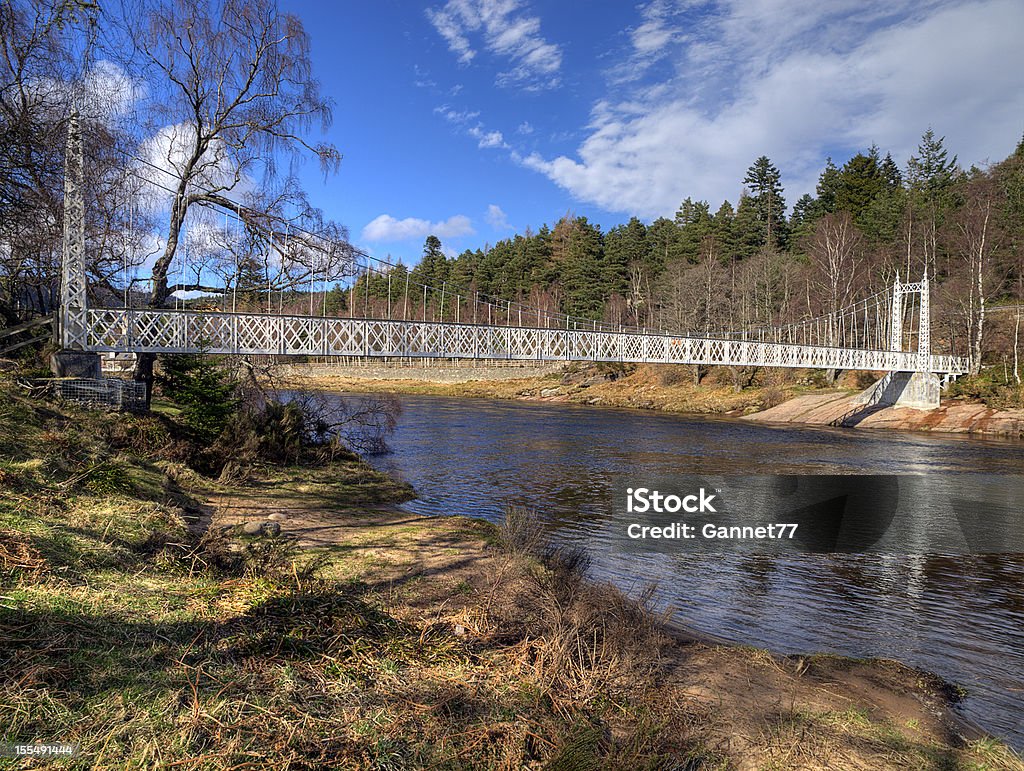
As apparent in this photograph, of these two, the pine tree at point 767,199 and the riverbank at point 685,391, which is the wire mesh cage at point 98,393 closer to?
the riverbank at point 685,391

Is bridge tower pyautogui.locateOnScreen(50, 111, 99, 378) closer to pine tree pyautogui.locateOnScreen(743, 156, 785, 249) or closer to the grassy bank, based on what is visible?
the grassy bank

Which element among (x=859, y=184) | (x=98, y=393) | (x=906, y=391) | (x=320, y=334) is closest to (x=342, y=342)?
(x=320, y=334)

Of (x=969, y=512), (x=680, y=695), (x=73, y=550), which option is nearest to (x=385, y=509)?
(x=73, y=550)

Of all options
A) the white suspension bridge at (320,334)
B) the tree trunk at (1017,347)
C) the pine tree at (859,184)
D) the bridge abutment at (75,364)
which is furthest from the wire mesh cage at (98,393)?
the pine tree at (859,184)

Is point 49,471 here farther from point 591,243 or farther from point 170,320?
point 591,243

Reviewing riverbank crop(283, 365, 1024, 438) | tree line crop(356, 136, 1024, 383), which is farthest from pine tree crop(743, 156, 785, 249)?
riverbank crop(283, 365, 1024, 438)

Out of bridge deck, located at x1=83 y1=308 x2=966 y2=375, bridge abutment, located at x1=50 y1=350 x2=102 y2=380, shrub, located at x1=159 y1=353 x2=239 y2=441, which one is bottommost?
shrub, located at x1=159 y1=353 x2=239 y2=441

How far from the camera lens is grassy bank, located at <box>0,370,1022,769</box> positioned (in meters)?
3.12

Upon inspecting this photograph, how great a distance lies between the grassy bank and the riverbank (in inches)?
547

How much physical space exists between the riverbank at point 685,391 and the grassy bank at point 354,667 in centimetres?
1388

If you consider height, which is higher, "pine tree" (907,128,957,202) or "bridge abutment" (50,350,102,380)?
"pine tree" (907,128,957,202)

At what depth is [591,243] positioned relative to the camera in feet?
233

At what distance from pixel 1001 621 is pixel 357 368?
6977cm

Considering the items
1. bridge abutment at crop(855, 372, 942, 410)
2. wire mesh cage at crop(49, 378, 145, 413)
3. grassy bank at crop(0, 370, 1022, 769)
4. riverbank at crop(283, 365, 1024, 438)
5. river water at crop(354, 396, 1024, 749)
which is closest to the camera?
grassy bank at crop(0, 370, 1022, 769)
